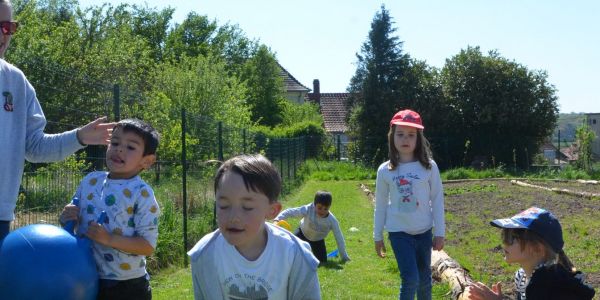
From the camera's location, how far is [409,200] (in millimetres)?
6055

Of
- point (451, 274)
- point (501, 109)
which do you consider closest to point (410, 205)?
point (451, 274)

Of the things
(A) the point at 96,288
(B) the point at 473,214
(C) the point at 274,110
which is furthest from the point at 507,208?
(C) the point at 274,110

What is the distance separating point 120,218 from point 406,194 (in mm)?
2907

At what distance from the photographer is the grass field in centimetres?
802

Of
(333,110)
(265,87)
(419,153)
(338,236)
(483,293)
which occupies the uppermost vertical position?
(265,87)

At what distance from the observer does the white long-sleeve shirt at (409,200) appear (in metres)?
6.04

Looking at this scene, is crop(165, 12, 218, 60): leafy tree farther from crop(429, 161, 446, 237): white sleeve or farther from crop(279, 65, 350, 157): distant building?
crop(429, 161, 446, 237): white sleeve

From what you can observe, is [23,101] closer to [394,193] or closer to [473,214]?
[394,193]

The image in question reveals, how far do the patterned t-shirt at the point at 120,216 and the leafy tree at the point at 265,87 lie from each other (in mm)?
48941

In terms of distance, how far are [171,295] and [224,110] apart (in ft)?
55.0

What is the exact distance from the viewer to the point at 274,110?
2152 inches

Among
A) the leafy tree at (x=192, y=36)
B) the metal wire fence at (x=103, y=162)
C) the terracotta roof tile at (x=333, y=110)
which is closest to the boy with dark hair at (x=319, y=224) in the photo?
the metal wire fence at (x=103, y=162)

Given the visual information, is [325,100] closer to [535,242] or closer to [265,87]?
[265,87]

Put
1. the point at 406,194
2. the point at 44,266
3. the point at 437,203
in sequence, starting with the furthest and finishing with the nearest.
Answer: the point at 437,203 → the point at 406,194 → the point at 44,266
